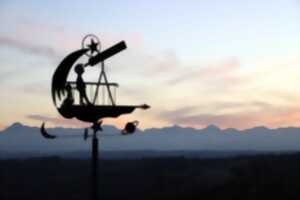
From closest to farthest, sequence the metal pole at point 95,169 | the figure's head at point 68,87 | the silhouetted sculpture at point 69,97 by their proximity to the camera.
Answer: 1. the metal pole at point 95,169
2. the silhouetted sculpture at point 69,97
3. the figure's head at point 68,87

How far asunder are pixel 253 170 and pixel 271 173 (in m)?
4.47

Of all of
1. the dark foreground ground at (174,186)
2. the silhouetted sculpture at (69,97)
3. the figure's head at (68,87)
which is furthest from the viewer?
the dark foreground ground at (174,186)

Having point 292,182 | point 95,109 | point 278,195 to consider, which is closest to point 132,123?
point 95,109

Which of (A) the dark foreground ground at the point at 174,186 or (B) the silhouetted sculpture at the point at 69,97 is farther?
(A) the dark foreground ground at the point at 174,186

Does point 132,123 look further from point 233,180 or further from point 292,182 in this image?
point 233,180

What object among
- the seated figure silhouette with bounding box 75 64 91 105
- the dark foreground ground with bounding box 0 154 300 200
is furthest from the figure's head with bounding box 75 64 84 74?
the dark foreground ground with bounding box 0 154 300 200

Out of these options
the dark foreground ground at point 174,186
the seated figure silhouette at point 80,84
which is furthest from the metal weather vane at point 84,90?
the dark foreground ground at point 174,186

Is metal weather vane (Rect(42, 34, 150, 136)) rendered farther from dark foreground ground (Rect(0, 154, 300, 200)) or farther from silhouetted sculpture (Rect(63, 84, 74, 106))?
dark foreground ground (Rect(0, 154, 300, 200))

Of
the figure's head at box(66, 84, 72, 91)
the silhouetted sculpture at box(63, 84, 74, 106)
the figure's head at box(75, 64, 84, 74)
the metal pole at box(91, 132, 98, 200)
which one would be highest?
the figure's head at box(75, 64, 84, 74)

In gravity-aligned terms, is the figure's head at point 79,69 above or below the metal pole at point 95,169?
above

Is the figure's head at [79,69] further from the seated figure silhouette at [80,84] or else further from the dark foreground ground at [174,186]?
the dark foreground ground at [174,186]

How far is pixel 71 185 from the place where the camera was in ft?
238

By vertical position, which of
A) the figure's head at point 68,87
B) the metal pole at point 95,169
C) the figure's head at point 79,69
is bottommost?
the metal pole at point 95,169

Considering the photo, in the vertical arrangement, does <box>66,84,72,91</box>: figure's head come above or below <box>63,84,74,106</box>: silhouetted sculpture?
above
